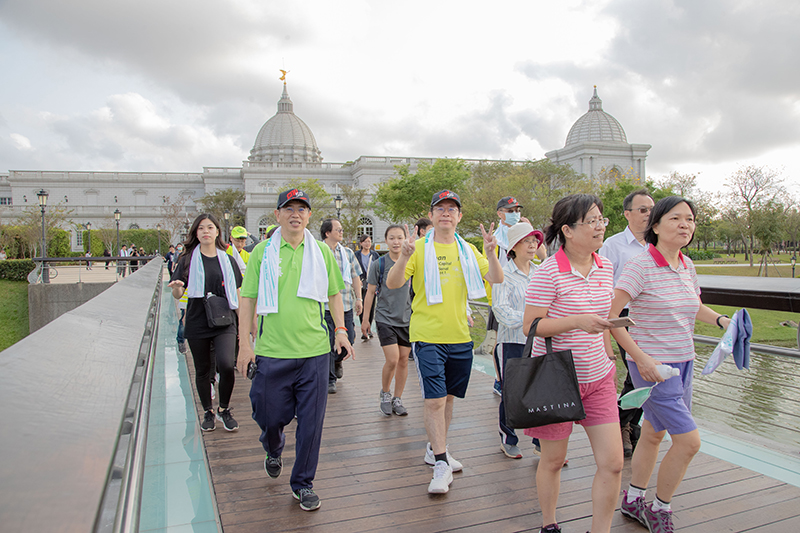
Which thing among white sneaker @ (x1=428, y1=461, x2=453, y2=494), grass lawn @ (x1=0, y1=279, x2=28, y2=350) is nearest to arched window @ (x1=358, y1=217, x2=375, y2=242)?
grass lawn @ (x1=0, y1=279, x2=28, y2=350)

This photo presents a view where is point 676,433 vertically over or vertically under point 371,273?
under

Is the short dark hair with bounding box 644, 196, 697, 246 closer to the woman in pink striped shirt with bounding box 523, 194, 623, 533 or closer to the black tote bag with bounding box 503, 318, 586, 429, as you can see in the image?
the woman in pink striped shirt with bounding box 523, 194, 623, 533

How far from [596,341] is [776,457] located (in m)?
2.12

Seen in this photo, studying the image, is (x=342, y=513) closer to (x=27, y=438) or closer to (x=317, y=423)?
(x=317, y=423)

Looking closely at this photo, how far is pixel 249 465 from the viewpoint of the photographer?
387 centimetres

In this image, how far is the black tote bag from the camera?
258 centimetres

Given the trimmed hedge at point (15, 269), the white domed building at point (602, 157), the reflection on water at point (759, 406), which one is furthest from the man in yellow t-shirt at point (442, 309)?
the white domed building at point (602, 157)

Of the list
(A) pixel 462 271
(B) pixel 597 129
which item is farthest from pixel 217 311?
(B) pixel 597 129

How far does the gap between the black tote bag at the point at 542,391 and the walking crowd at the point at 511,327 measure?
0.02 m

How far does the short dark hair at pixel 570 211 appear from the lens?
110 inches

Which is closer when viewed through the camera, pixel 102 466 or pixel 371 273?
pixel 102 466

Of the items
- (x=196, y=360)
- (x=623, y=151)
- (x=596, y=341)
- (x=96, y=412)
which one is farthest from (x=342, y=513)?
(x=623, y=151)

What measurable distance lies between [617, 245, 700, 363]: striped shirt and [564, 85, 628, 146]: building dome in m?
77.0

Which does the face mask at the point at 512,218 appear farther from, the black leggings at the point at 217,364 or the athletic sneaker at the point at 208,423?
the athletic sneaker at the point at 208,423
